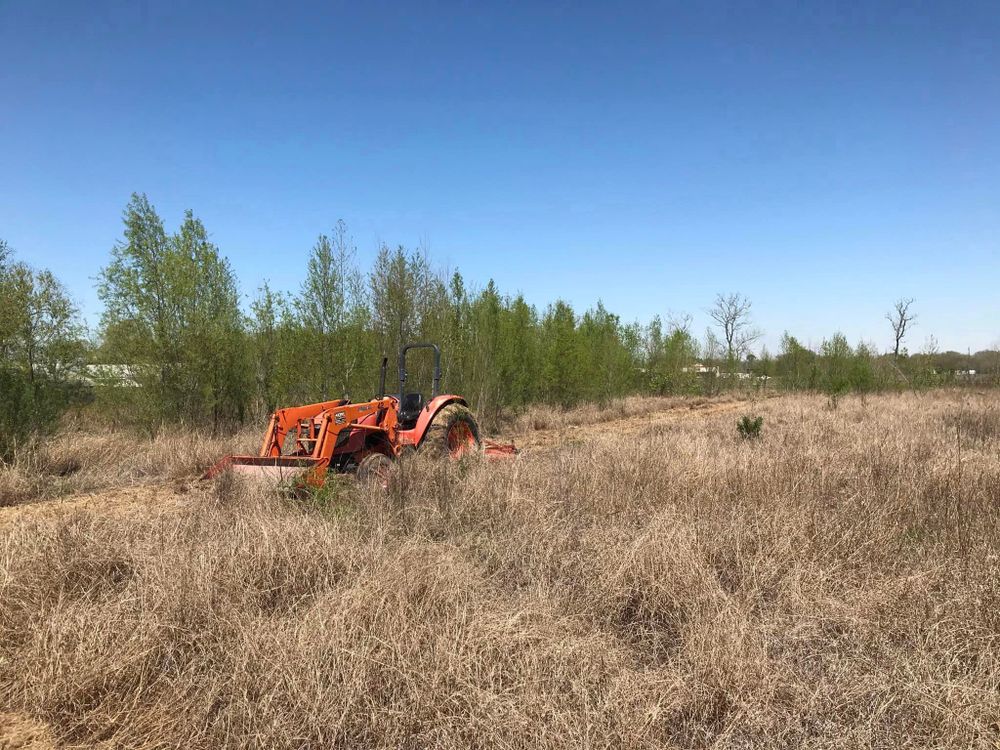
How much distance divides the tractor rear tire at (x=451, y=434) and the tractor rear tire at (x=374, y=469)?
725mm

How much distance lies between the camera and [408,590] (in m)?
3.29

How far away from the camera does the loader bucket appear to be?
5.50 m

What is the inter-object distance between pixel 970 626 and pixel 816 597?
2.40 ft

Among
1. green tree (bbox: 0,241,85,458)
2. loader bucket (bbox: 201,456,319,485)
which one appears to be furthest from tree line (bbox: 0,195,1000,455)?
loader bucket (bbox: 201,456,319,485)

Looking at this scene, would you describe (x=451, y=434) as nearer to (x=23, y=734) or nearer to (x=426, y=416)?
(x=426, y=416)

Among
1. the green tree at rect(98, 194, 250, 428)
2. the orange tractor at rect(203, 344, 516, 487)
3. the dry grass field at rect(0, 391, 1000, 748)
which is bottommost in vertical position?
the dry grass field at rect(0, 391, 1000, 748)

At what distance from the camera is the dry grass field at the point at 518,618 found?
246cm

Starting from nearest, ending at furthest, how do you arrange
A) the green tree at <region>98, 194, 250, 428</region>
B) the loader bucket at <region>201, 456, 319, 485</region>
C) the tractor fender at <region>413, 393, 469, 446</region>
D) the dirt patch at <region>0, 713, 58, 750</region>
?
the dirt patch at <region>0, 713, 58, 750</region> → the loader bucket at <region>201, 456, 319, 485</region> → the tractor fender at <region>413, 393, 469, 446</region> → the green tree at <region>98, 194, 250, 428</region>

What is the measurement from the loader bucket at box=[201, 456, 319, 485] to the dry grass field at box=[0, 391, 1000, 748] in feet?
0.83

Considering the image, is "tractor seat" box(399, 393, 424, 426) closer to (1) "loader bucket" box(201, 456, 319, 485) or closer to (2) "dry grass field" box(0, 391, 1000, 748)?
(1) "loader bucket" box(201, 456, 319, 485)

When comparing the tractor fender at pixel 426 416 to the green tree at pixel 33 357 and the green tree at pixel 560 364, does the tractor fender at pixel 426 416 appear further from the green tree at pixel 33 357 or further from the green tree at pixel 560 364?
the green tree at pixel 560 364

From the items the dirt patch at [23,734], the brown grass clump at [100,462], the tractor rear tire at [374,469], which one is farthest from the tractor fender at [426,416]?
the dirt patch at [23,734]

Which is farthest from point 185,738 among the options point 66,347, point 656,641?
point 66,347

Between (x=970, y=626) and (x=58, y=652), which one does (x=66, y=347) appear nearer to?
(x=58, y=652)
